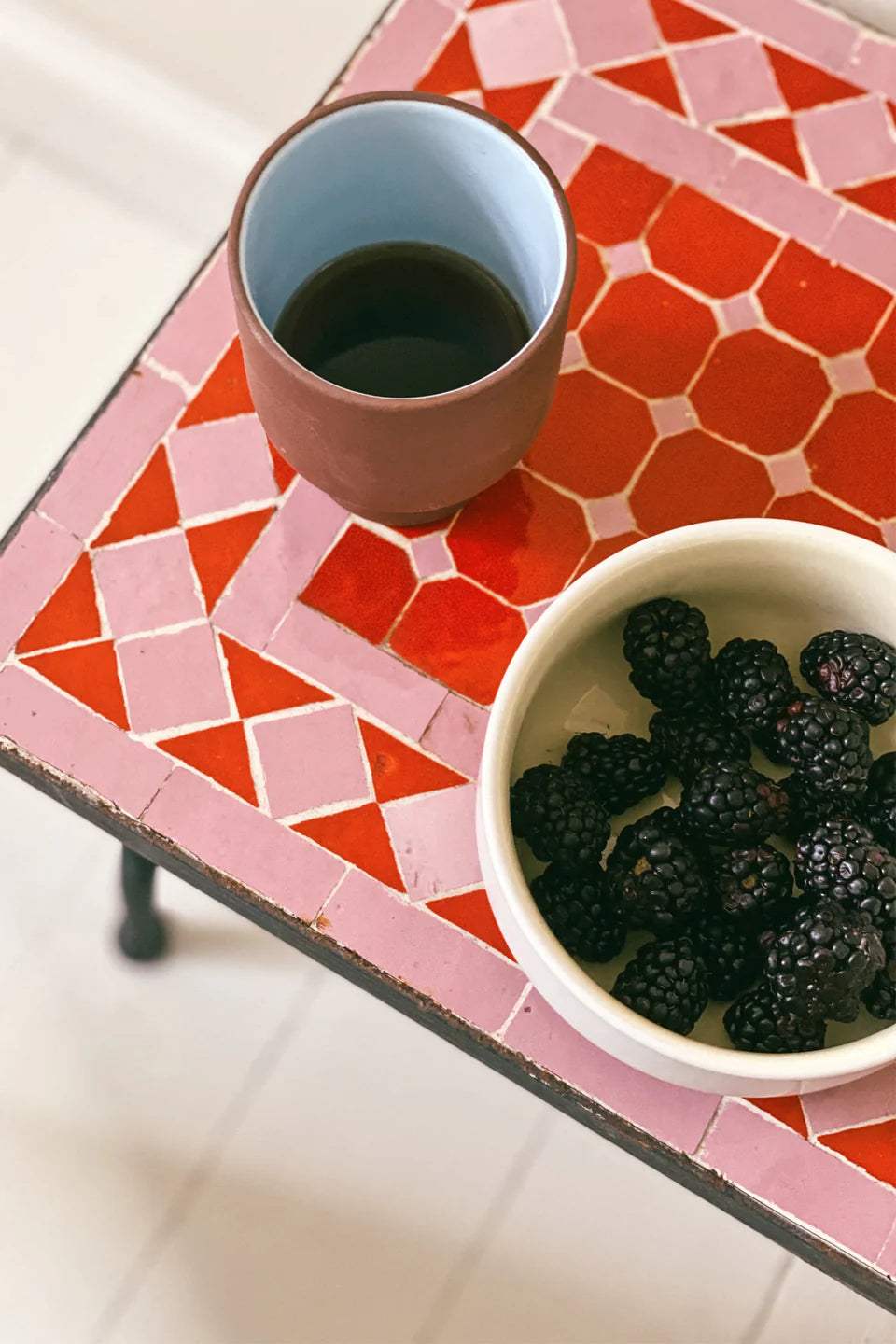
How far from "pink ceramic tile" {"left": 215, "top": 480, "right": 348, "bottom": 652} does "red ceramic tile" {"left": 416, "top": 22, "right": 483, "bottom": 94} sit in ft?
0.76

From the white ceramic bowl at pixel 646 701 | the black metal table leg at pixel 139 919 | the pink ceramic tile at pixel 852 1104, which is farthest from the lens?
the black metal table leg at pixel 139 919

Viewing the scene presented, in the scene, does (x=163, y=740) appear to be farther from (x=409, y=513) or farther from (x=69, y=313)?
(x=69, y=313)

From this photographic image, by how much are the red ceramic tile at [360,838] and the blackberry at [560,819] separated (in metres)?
0.08

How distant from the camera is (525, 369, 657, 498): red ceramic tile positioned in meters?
0.62

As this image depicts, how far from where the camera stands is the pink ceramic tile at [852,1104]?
56 cm

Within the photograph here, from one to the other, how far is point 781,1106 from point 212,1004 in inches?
16.2

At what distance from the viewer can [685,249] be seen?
0.65 meters

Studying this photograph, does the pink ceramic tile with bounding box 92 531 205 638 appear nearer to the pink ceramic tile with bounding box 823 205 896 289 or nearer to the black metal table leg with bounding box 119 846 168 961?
the black metal table leg with bounding box 119 846 168 961

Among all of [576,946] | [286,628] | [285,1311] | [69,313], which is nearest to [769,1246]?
[285,1311]

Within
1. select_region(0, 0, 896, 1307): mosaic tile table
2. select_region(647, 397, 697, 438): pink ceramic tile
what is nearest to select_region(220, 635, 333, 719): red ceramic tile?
select_region(0, 0, 896, 1307): mosaic tile table

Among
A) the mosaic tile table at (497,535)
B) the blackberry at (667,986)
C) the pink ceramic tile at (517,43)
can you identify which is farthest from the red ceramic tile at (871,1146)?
the pink ceramic tile at (517,43)

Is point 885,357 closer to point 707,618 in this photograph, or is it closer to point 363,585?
point 707,618

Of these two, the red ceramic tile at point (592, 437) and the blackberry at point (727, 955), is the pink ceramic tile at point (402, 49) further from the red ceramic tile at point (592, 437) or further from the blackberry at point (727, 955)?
the blackberry at point (727, 955)

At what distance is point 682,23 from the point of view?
2.27 feet
